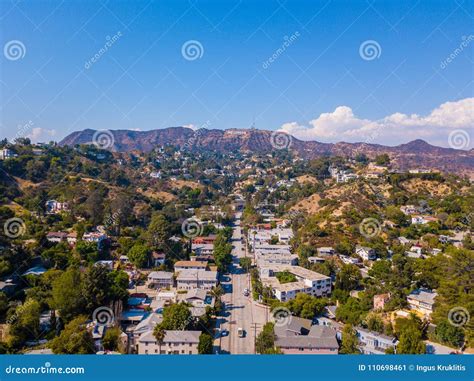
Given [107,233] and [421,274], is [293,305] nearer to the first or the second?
Answer: [421,274]

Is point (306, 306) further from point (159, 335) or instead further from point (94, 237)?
point (94, 237)

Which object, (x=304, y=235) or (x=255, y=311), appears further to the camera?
Result: (x=304, y=235)

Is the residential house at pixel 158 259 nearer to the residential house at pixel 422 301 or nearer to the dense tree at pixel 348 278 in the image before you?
the dense tree at pixel 348 278

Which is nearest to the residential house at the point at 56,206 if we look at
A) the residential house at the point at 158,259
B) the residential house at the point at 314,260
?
the residential house at the point at 158,259

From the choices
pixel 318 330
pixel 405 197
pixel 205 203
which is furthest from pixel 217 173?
pixel 318 330

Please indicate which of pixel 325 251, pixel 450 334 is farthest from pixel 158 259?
pixel 450 334
